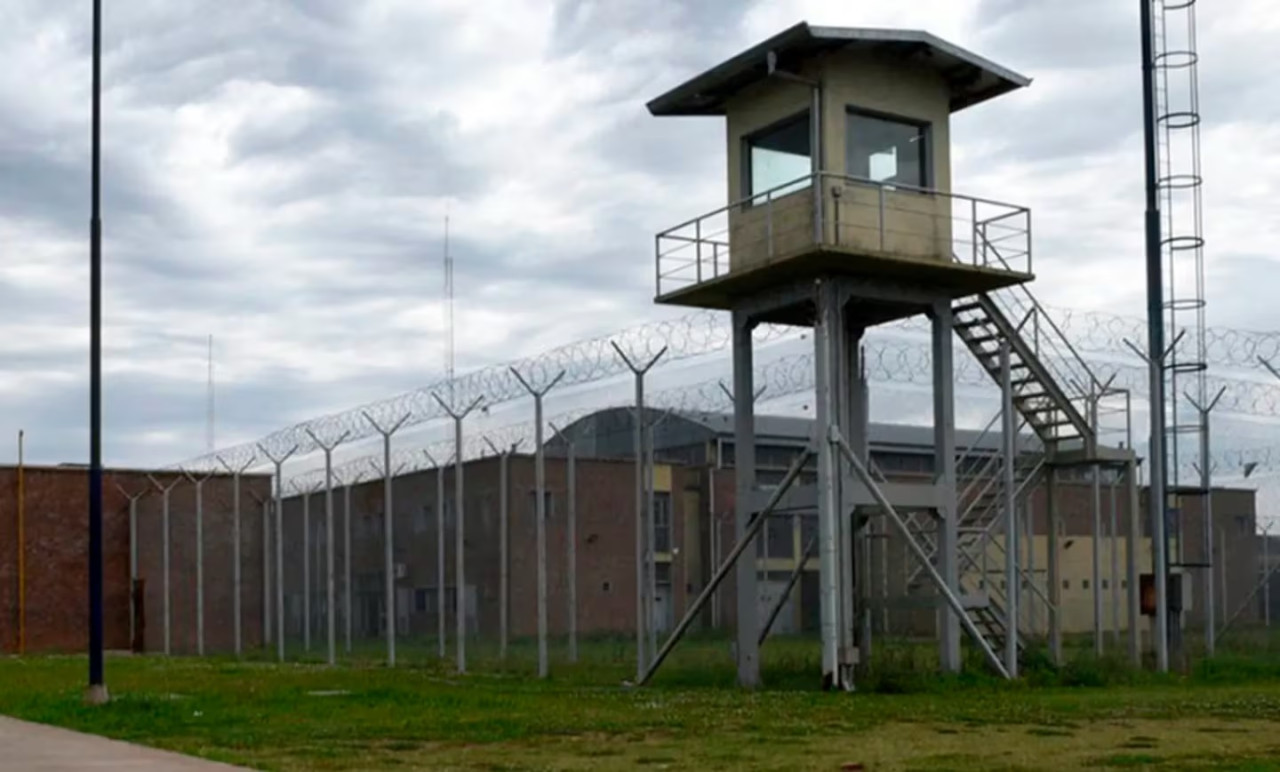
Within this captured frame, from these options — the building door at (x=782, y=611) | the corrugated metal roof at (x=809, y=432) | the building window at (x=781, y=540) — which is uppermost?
the corrugated metal roof at (x=809, y=432)

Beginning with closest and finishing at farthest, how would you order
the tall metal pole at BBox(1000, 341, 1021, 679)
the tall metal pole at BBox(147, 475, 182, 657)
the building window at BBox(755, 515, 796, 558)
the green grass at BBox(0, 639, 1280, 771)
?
the green grass at BBox(0, 639, 1280, 771) → the tall metal pole at BBox(1000, 341, 1021, 679) → the tall metal pole at BBox(147, 475, 182, 657) → the building window at BBox(755, 515, 796, 558)

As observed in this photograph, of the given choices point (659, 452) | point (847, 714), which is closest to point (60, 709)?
point (847, 714)

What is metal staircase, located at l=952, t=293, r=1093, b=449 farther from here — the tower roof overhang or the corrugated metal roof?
the corrugated metal roof

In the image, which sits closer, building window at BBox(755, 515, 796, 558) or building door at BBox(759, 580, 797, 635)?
building door at BBox(759, 580, 797, 635)

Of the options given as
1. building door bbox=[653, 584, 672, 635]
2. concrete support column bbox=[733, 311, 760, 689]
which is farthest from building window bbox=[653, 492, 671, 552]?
concrete support column bbox=[733, 311, 760, 689]

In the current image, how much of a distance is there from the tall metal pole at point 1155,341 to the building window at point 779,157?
6.58 meters

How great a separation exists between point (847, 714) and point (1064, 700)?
3.80 metres

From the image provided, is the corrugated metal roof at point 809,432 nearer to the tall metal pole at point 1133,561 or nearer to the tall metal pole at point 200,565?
the tall metal pole at point 200,565

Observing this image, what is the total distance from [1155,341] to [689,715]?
12.3m

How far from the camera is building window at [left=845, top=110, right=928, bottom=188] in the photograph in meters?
26.2

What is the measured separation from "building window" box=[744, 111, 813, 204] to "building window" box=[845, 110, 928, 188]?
627 mm

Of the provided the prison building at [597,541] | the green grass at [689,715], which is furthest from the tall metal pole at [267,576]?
the green grass at [689,715]

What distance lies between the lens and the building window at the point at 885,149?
26234 mm

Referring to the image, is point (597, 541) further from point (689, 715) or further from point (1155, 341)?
point (689, 715)
